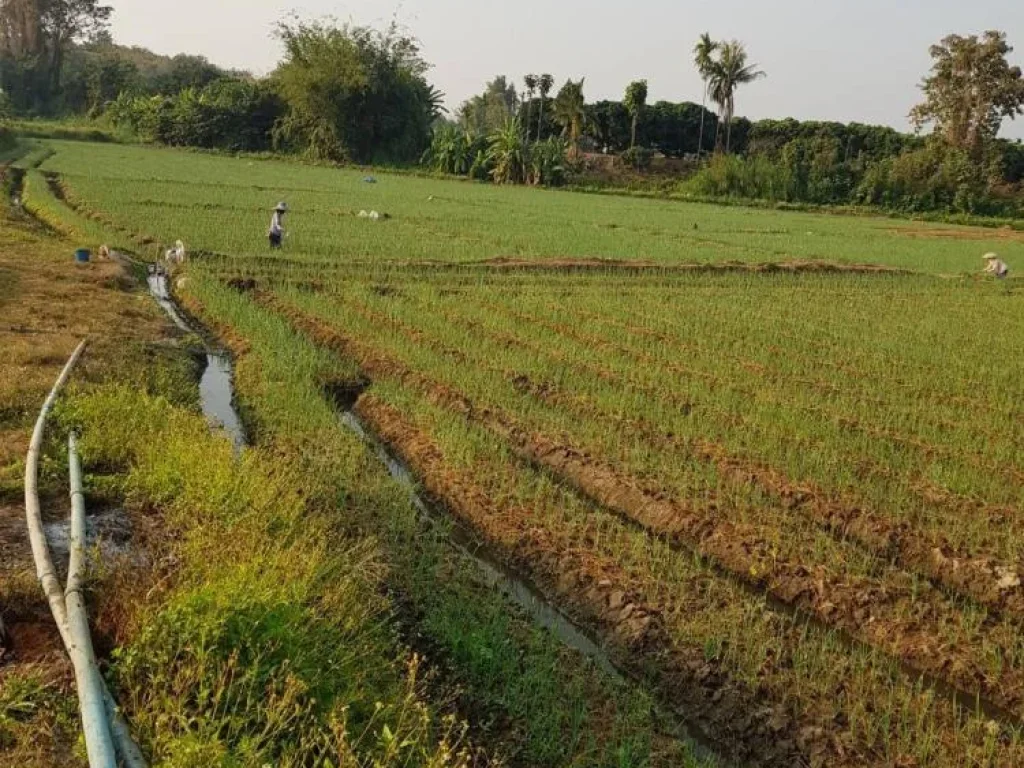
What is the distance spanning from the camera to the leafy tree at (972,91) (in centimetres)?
3916

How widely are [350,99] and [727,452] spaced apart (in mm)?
41364

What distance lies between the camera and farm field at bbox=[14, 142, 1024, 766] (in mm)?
4207

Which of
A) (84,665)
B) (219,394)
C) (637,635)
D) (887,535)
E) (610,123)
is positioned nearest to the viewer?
(84,665)

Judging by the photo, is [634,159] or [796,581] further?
[634,159]

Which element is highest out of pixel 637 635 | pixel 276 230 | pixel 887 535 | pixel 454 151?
pixel 454 151

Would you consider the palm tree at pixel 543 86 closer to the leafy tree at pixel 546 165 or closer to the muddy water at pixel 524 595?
the leafy tree at pixel 546 165

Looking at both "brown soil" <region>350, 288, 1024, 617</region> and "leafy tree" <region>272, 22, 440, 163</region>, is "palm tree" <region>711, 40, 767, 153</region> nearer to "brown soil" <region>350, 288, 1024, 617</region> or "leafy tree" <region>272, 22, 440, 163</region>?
"leafy tree" <region>272, 22, 440, 163</region>

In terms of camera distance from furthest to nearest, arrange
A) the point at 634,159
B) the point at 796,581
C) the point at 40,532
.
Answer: the point at 634,159 → the point at 796,581 → the point at 40,532

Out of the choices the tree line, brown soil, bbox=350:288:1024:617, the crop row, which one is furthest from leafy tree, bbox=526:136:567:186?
brown soil, bbox=350:288:1024:617

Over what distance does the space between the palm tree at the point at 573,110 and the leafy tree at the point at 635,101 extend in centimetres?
236

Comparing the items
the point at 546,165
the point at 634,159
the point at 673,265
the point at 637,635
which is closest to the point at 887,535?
the point at 637,635

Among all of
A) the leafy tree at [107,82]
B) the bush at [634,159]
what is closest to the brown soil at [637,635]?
the bush at [634,159]

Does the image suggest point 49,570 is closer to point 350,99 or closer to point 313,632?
point 313,632

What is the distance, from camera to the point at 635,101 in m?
46.2
